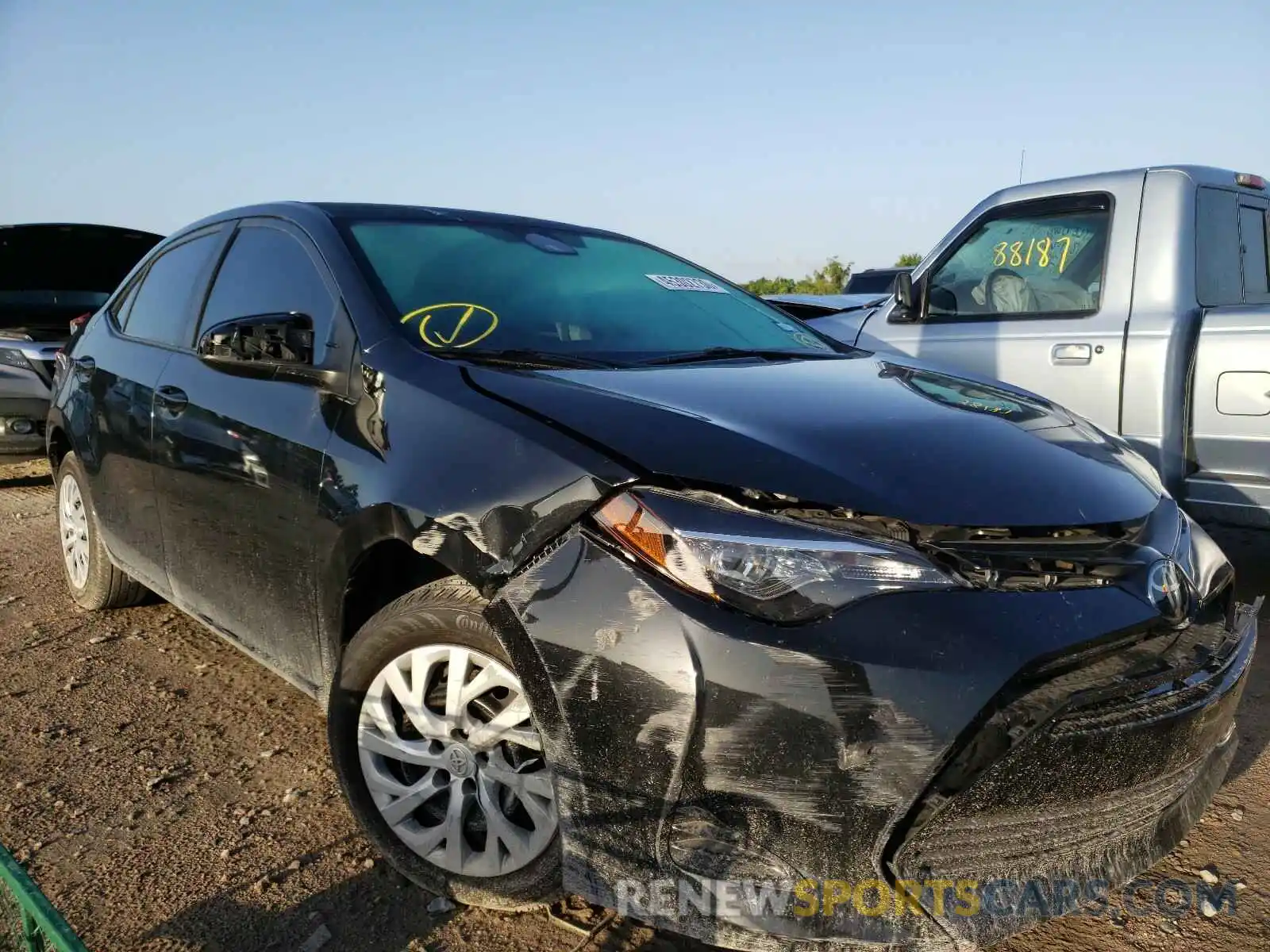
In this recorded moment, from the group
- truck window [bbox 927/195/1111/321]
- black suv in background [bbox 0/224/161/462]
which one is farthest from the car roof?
black suv in background [bbox 0/224/161/462]

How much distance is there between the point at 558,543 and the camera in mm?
1913

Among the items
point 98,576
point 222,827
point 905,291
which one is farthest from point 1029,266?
point 98,576

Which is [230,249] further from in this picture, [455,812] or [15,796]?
[455,812]

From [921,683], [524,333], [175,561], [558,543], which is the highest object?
[524,333]

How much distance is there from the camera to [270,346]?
2.72 metres

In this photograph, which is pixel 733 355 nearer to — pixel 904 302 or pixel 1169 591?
pixel 1169 591

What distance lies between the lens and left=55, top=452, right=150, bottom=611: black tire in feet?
13.3

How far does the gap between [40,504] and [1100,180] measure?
259 inches

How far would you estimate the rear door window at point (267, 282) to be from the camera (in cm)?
277

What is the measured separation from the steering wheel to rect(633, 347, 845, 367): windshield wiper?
1926mm

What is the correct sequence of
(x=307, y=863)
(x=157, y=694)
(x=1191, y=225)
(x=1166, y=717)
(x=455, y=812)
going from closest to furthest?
(x=1166, y=717)
(x=455, y=812)
(x=307, y=863)
(x=157, y=694)
(x=1191, y=225)

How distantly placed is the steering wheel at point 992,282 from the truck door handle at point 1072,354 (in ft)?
1.84

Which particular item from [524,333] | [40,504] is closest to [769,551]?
[524,333]
